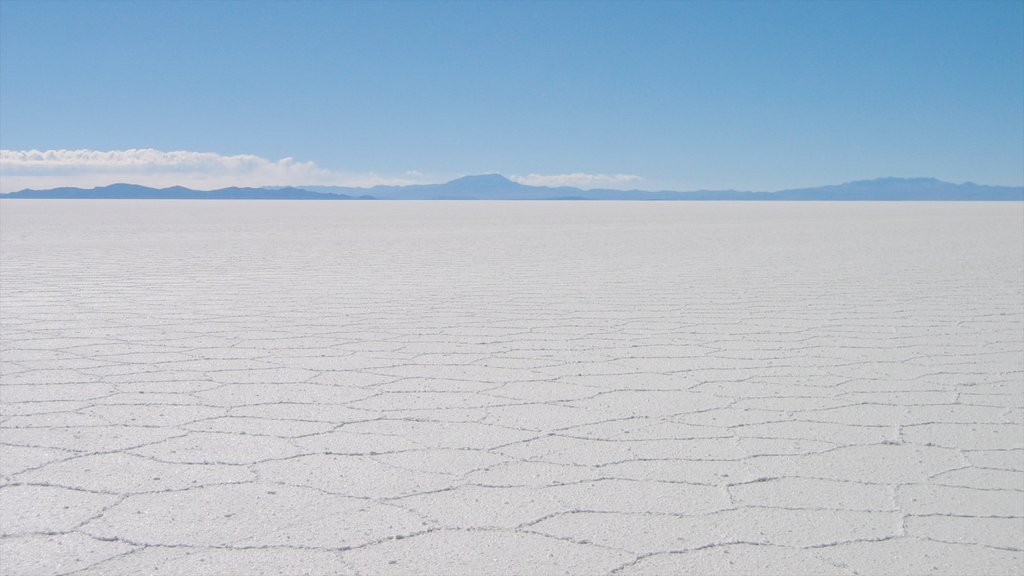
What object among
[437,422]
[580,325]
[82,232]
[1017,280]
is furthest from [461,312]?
[82,232]

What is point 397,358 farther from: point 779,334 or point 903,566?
point 903,566

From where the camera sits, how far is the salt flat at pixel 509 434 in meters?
2.03

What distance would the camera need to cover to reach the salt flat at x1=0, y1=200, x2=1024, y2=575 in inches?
80.0

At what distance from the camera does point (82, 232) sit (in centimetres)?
1524

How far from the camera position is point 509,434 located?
2867mm

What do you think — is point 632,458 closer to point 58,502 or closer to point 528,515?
point 528,515

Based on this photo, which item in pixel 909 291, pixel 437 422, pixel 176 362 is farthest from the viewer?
pixel 909 291

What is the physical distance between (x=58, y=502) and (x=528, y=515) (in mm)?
1159

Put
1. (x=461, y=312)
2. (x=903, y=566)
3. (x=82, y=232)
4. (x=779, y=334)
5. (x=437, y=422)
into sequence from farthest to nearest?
(x=82, y=232) < (x=461, y=312) < (x=779, y=334) < (x=437, y=422) < (x=903, y=566)

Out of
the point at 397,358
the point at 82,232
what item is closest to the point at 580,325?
the point at 397,358

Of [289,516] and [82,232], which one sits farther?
[82,232]

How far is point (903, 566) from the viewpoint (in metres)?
1.96

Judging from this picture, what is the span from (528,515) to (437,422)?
86cm

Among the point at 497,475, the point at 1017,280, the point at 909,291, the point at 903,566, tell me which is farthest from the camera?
the point at 1017,280
